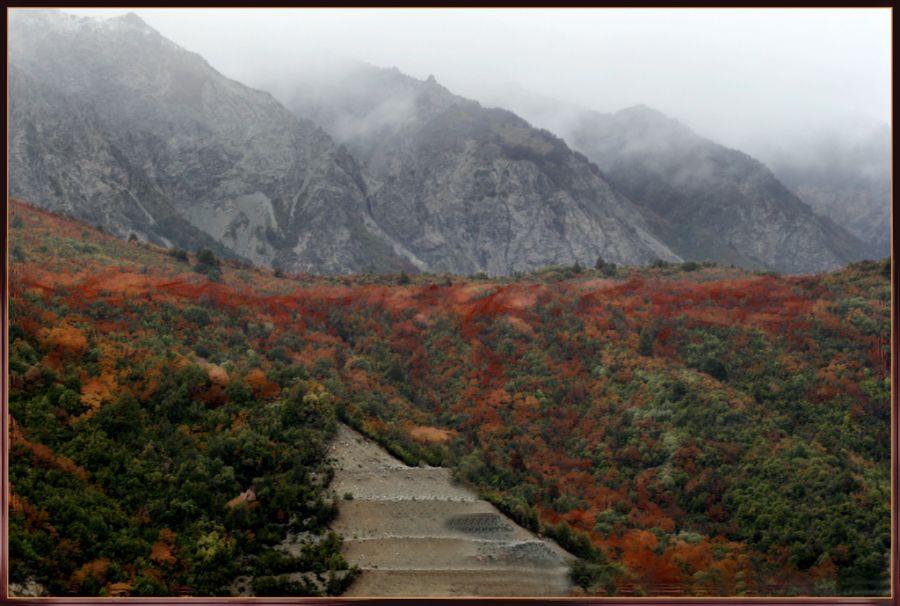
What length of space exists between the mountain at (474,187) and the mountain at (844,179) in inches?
135

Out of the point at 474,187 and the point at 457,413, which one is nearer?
the point at 457,413

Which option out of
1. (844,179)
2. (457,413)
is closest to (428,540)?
(457,413)

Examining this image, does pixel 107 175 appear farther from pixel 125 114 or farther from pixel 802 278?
pixel 802 278

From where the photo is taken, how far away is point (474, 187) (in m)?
24.4

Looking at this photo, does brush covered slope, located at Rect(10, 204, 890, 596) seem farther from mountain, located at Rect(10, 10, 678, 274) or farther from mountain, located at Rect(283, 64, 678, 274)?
mountain, located at Rect(283, 64, 678, 274)

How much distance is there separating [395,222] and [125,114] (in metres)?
7.50

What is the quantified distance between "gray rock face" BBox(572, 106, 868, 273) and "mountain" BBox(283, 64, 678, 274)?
0.70 m

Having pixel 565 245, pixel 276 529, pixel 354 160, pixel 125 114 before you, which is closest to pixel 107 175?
pixel 125 114

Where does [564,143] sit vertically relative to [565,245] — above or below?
above

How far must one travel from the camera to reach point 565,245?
2394cm

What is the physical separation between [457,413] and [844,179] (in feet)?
39.4

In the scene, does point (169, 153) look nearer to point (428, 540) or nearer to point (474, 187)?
point (474, 187)

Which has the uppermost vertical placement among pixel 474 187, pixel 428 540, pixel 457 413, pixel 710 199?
pixel 710 199

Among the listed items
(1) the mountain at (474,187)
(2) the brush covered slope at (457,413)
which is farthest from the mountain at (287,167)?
(2) the brush covered slope at (457,413)
